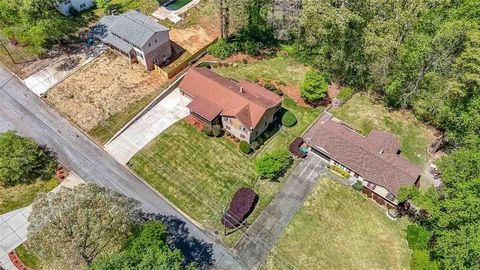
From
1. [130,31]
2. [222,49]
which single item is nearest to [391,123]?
[222,49]

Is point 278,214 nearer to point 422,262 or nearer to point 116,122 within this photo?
point 422,262

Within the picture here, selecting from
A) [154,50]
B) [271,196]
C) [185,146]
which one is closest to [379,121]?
[271,196]

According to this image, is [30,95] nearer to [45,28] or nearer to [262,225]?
[45,28]

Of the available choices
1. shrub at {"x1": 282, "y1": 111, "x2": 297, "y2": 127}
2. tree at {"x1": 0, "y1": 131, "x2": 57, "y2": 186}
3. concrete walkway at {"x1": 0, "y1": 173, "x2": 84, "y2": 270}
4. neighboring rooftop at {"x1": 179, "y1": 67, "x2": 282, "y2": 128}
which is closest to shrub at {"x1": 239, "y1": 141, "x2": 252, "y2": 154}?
neighboring rooftop at {"x1": 179, "y1": 67, "x2": 282, "y2": 128}

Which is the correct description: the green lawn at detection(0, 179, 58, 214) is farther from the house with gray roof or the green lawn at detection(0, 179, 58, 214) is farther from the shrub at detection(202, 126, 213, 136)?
the house with gray roof

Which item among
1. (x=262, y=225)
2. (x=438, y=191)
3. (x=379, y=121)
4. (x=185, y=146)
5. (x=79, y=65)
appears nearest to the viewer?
(x=438, y=191)

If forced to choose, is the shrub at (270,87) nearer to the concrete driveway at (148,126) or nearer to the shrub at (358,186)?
the concrete driveway at (148,126)

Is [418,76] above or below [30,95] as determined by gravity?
above

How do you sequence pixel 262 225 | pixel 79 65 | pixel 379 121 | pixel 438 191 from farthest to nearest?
pixel 79 65
pixel 379 121
pixel 262 225
pixel 438 191
